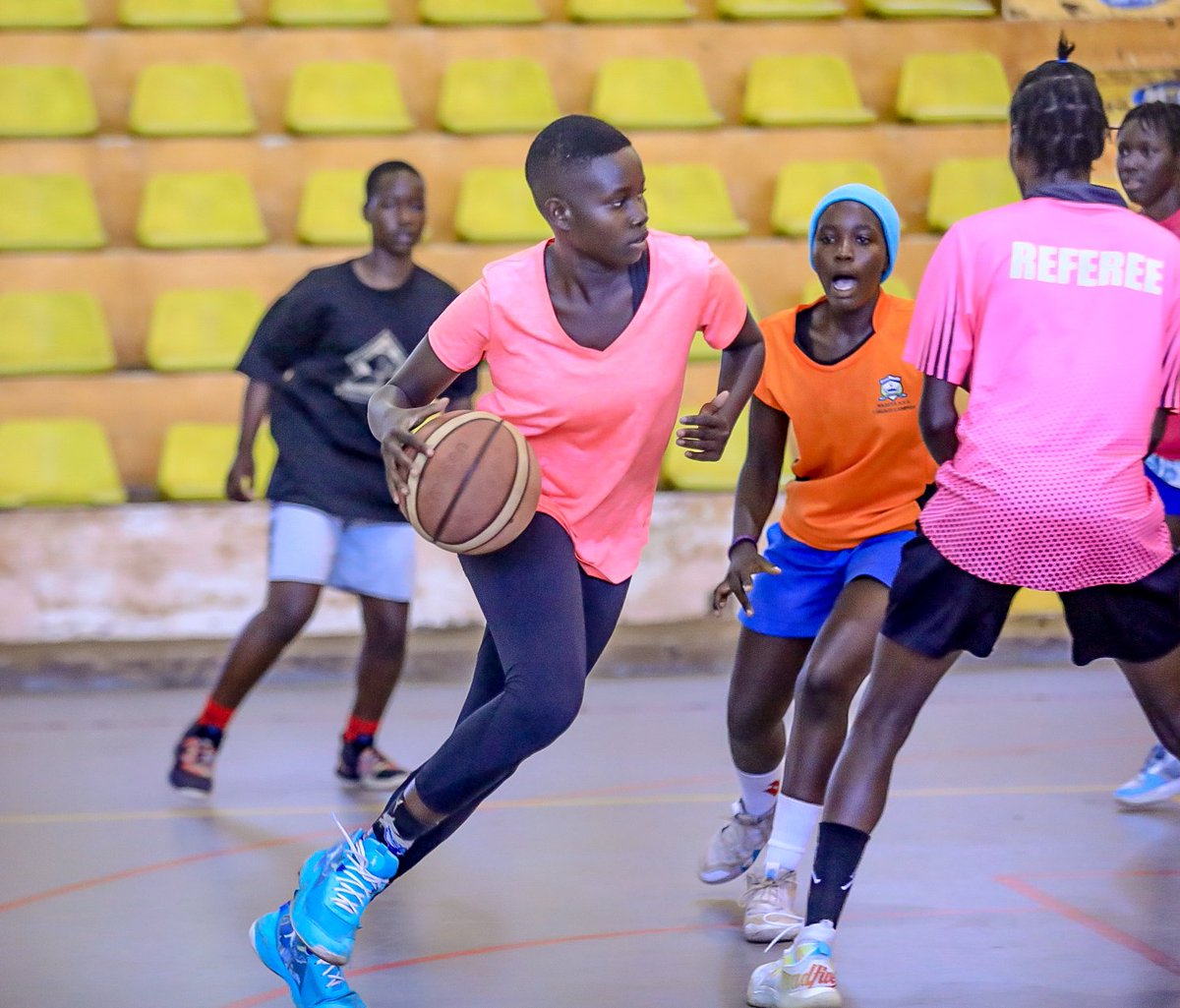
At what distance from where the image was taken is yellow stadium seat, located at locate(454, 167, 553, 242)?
8883 mm

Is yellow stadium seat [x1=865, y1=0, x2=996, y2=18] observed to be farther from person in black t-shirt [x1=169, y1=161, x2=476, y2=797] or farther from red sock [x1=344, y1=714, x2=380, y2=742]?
red sock [x1=344, y1=714, x2=380, y2=742]

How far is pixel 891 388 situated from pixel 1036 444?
80cm

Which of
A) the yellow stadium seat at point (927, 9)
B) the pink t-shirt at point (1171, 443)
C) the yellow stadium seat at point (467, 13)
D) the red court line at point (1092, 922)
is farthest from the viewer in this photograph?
the yellow stadium seat at point (927, 9)

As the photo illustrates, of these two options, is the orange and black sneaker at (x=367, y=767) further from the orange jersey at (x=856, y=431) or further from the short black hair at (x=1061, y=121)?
the short black hair at (x=1061, y=121)

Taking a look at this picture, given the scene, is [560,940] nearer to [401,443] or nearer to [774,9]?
[401,443]

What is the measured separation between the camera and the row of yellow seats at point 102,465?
7.97 meters

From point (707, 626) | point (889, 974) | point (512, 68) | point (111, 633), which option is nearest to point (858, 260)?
point (889, 974)

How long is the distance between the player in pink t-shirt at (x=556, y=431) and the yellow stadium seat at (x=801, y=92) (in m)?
6.29

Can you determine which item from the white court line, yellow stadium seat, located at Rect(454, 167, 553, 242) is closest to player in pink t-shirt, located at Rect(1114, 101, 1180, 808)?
the white court line

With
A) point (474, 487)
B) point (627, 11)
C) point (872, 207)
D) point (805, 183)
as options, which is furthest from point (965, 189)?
point (474, 487)

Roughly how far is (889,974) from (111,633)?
5081mm

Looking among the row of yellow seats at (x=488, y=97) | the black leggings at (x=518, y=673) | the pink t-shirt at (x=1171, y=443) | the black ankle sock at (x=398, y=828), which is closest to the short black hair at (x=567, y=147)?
the black leggings at (x=518, y=673)

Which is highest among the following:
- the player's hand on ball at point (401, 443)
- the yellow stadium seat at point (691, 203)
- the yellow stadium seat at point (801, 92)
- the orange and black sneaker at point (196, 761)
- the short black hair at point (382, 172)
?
the yellow stadium seat at point (801, 92)

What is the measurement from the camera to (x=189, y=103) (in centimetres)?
926
